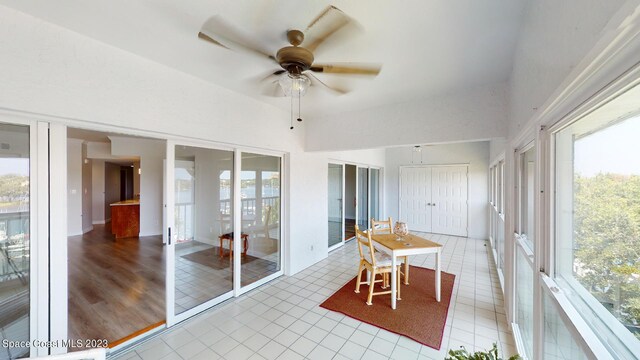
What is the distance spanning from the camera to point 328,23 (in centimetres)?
123

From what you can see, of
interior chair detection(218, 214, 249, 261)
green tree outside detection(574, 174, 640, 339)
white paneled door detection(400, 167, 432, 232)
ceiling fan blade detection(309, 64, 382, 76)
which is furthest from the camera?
white paneled door detection(400, 167, 432, 232)

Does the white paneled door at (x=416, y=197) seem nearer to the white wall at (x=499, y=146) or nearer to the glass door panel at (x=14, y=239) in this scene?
the white wall at (x=499, y=146)

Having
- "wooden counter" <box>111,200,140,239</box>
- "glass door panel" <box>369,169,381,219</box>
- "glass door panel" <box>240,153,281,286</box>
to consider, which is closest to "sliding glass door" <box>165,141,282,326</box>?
"glass door panel" <box>240,153,281,286</box>

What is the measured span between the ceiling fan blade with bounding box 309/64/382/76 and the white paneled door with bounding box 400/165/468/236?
5515mm

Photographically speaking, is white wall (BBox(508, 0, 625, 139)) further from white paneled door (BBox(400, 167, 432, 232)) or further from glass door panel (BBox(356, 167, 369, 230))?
white paneled door (BBox(400, 167, 432, 232))

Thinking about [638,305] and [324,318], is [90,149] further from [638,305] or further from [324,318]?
[638,305]

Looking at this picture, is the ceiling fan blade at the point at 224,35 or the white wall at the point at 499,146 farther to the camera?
the white wall at the point at 499,146

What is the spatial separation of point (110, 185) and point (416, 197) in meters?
10.7

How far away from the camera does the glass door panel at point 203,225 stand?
9.12 ft

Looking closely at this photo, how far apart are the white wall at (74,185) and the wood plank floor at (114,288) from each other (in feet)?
2.93

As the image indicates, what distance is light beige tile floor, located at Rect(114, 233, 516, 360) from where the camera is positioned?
204 cm

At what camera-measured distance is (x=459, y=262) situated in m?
4.20

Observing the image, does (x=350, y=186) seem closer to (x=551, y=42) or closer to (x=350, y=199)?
(x=350, y=199)

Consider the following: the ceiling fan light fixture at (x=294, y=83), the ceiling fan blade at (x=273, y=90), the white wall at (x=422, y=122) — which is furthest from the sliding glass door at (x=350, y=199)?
the ceiling fan light fixture at (x=294, y=83)
